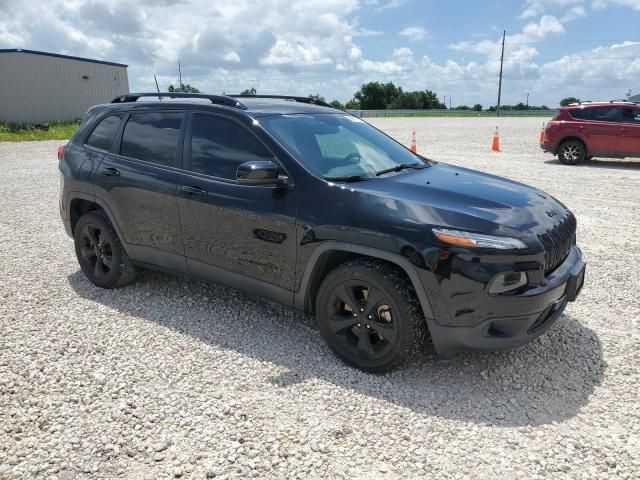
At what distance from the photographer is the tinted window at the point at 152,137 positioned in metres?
4.22

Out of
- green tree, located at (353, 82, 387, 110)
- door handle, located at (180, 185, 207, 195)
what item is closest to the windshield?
door handle, located at (180, 185, 207, 195)

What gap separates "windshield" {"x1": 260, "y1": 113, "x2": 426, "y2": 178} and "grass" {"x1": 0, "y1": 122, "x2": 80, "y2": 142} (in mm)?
23771

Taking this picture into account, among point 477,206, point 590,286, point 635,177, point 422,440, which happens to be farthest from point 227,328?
point 635,177

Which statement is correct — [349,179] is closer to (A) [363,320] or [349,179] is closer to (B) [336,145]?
(B) [336,145]

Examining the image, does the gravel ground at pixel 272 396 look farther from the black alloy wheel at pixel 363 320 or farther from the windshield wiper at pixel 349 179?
the windshield wiper at pixel 349 179

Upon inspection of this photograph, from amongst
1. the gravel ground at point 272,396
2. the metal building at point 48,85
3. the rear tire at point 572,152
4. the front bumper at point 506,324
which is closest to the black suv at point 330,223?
the front bumper at point 506,324

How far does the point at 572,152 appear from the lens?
44.2 ft

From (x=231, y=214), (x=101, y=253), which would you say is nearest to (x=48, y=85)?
(x=101, y=253)

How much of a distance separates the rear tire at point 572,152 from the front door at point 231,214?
39.6 ft

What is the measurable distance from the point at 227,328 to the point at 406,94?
9772cm

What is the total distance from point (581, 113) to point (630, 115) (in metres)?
1.10

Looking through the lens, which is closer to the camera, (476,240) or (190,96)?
(476,240)

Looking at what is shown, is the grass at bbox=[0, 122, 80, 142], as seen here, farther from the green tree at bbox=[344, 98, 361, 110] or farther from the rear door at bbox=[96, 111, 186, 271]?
the green tree at bbox=[344, 98, 361, 110]

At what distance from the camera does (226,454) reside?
269 cm
